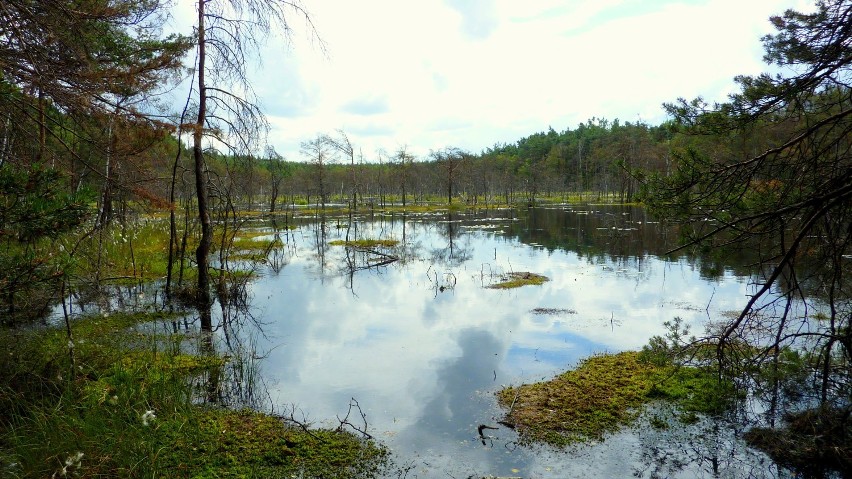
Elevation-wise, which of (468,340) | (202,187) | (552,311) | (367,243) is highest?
(202,187)

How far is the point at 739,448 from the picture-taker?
21.0 feet

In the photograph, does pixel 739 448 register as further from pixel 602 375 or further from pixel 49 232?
pixel 49 232

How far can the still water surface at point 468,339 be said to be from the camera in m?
6.33

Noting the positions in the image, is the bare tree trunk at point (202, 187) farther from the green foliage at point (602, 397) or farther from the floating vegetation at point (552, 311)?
the floating vegetation at point (552, 311)

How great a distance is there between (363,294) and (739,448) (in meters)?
11.9

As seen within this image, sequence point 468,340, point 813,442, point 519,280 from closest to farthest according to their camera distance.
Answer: point 813,442
point 468,340
point 519,280

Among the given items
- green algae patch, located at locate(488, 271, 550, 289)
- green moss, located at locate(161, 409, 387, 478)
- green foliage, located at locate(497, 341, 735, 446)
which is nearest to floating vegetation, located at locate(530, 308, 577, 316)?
green algae patch, located at locate(488, 271, 550, 289)

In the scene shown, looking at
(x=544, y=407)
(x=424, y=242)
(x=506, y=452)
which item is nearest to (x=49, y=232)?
(x=506, y=452)

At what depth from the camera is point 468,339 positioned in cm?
1145

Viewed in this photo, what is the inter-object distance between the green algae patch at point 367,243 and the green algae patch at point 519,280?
1099cm

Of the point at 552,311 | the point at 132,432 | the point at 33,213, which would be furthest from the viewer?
the point at 552,311

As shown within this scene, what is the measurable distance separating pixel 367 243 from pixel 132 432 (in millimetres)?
23212

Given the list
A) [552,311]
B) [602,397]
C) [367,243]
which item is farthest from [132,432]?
[367,243]

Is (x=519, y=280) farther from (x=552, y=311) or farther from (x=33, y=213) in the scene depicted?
(x=33, y=213)
